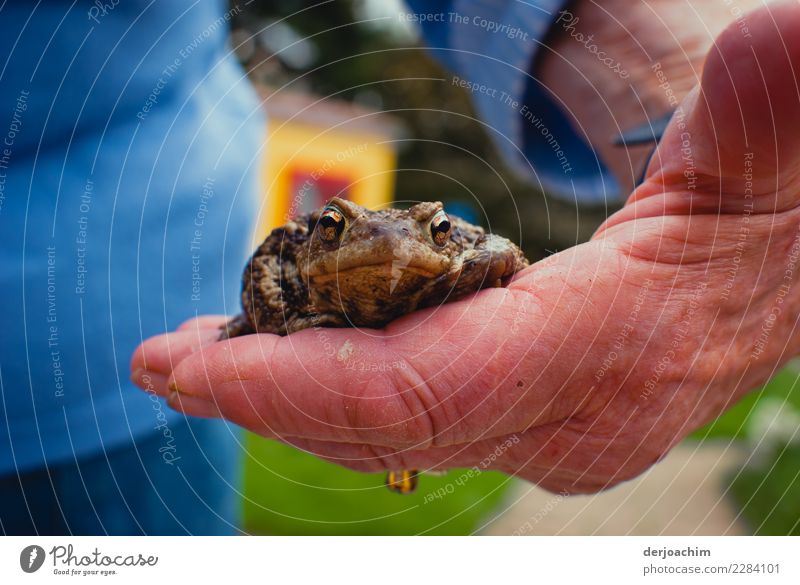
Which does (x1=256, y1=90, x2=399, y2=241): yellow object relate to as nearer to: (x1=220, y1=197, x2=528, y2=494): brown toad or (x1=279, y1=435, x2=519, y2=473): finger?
(x1=220, y1=197, x2=528, y2=494): brown toad

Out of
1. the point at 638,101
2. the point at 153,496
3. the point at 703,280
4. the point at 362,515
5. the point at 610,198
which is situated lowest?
the point at 362,515

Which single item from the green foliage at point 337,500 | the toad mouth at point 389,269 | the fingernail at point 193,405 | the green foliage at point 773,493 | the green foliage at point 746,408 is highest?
the toad mouth at point 389,269

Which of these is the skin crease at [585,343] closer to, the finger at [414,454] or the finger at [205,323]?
the finger at [414,454]

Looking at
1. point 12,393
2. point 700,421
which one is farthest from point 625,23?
point 12,393

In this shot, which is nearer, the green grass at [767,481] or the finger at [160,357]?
the finger at [160,357]

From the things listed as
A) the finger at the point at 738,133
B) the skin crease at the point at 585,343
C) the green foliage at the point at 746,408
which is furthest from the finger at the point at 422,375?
the green foliage at the point at 746,408

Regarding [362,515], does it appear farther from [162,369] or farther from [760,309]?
[760,309]

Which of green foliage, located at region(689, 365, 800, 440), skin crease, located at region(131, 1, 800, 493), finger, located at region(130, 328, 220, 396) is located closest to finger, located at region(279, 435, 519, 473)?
skin crease, located at region(131, 1, 800, 493)
